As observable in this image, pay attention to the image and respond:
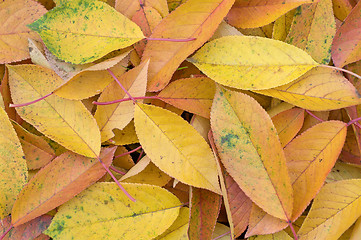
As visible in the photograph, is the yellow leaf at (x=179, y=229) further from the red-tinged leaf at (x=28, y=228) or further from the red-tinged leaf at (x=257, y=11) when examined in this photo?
the red-tinged leaf at (x=257, y=11)

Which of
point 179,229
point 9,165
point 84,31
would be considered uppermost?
point 84,31

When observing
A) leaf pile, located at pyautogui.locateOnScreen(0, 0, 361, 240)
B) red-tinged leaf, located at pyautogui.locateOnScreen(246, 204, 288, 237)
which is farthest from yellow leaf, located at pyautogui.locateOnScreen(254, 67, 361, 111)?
red-tinged leaf, located at pyautogui.locateOnScreen(246, 204, 288, 237)

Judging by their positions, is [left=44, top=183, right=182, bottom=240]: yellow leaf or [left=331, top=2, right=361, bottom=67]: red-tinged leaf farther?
[left=331, top=2, right=361, bottom=67]: red-tinged leaf

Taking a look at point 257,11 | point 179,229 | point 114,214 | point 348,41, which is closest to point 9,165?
point 114,214

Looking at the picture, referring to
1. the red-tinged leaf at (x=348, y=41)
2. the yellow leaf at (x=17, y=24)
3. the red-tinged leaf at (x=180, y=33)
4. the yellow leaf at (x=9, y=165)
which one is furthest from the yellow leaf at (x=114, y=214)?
the red-tinged leaf at (x=348, y=41)

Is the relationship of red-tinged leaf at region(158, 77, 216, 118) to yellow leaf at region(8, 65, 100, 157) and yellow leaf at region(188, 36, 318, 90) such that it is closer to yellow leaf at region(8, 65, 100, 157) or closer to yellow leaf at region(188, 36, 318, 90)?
yellow leaf at region(188, 36, 318, 90)

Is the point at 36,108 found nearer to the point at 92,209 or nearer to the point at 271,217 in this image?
the point at 92,209

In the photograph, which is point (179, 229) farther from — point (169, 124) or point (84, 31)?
point (84, 31)
